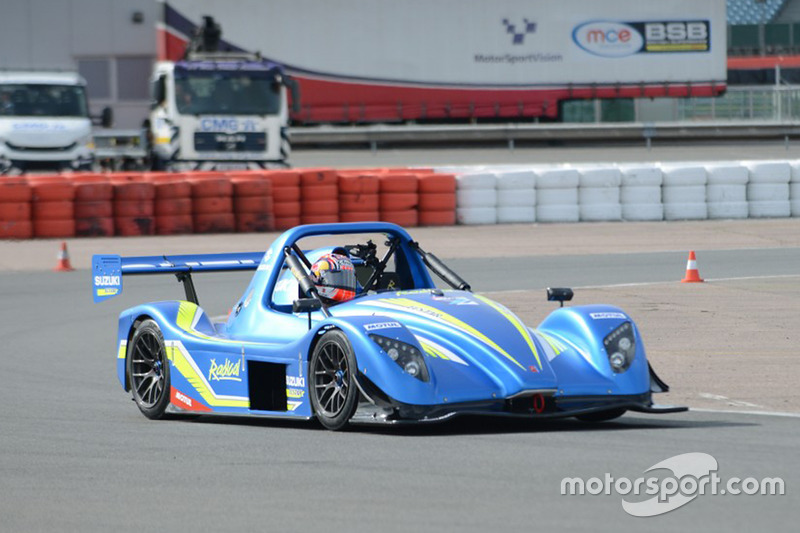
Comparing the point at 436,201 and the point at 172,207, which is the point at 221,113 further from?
the point at 436,201

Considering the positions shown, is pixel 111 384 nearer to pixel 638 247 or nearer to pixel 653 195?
pixel 638 247

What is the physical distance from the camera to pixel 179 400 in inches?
362

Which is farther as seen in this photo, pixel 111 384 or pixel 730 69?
pixel 730 69

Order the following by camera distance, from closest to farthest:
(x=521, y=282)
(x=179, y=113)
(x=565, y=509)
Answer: (x=565, y=509)
(x=521, y=282)
(x=179, y=113)

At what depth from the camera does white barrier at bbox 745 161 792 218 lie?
78.4 feet

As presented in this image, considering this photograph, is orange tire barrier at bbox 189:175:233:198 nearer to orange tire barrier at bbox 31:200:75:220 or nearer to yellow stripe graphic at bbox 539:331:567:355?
orange tire barrier at bbox 31:200:75:220

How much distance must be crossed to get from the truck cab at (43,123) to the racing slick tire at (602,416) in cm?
2243

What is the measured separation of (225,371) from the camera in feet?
28.9

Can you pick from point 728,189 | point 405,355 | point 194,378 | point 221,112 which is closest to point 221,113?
point 221,112

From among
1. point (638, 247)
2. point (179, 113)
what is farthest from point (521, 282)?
point (179, 113)

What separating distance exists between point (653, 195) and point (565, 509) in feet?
61.5

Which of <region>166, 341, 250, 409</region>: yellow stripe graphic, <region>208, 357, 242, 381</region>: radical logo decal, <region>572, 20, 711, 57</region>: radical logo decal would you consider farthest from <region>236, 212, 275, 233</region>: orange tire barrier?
<region>572, 20, 711, 57</region>: radical logo decal

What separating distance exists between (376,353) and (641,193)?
16888 millimetres

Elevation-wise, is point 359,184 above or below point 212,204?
above
